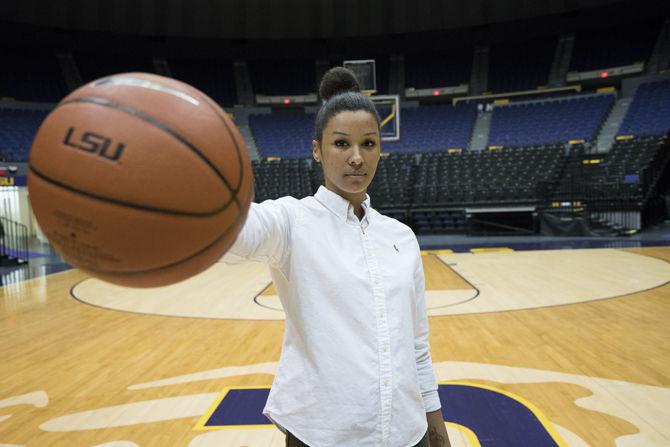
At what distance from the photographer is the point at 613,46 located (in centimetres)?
1698

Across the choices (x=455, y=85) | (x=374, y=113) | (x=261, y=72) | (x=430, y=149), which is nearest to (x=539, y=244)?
(x=430, y=149)

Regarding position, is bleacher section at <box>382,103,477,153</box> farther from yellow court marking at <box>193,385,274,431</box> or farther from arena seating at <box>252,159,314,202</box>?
yellow court marking at <box>193,385,274,431</box>

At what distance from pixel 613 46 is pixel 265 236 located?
19999 millimetres

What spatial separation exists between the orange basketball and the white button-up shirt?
0.11 meters

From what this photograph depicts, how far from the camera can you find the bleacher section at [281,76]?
19.1 meters

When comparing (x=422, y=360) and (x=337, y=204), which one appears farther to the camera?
(x=422, y=360)

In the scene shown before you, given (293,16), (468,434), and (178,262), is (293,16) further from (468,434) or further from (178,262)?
(178,262)

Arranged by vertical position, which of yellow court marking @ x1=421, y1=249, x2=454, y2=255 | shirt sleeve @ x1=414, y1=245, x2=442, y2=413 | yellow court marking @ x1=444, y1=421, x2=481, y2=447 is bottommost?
yellow court marking @ x1=421, y1=249, x2=454, y2=255

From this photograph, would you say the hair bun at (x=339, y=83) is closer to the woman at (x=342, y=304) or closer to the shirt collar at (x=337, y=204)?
the woman at (x=342, y=304)

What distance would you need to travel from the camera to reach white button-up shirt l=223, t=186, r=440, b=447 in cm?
93

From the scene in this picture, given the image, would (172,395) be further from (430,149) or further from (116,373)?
(430,149)

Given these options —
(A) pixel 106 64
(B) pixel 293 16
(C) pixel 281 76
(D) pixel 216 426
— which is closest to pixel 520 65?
(B) pixel 293 16

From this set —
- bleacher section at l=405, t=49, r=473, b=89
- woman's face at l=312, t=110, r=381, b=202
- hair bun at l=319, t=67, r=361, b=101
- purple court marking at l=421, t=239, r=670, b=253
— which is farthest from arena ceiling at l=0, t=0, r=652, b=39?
woman's face at l=312, t=110, r=381, b=202

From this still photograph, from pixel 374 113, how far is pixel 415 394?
2.08 ft
